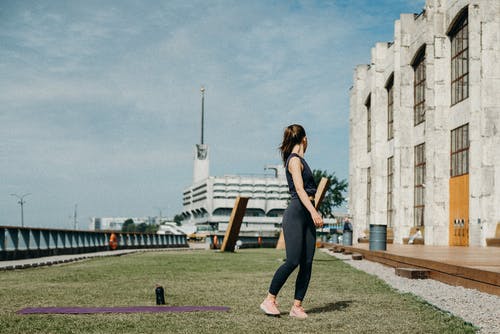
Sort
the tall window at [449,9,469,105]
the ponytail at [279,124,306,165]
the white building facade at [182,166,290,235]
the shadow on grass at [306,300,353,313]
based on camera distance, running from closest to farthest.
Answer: the ponytail at [279,124,306,165] < the shadow on grass at [306,300,353,313] < the tall window at [449,9,469,105] < the white building facade at [182,166,290,235]

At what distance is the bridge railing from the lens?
72.4 ft

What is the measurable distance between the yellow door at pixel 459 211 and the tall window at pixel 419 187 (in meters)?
5.46

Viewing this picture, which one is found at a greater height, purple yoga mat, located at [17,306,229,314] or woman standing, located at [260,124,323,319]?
woman standing, located at [260,124,323,319]

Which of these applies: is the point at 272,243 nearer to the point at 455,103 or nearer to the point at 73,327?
the point at 455,103

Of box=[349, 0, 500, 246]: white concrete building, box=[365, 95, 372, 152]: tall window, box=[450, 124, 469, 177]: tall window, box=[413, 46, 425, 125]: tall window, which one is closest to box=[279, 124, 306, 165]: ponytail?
box=[349, 0, 500, 246]: white concrete building

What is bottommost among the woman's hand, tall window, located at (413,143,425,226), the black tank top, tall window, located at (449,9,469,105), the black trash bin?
the black trash bin

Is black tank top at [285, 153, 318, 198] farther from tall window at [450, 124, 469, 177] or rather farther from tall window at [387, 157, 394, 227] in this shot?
tall window at [387, 157, 394, 227]

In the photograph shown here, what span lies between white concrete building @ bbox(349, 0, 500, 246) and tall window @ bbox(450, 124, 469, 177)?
0.17ft

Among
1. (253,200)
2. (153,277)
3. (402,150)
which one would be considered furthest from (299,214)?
(253,200)

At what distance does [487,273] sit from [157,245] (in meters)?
42.8

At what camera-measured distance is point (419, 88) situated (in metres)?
42.8

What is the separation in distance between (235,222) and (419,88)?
55.3 feet

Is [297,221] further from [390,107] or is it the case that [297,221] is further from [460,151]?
[390,107]

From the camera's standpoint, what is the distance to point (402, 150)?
43.4 metres
